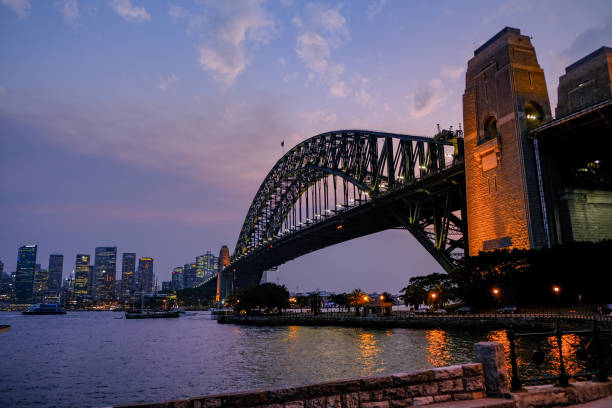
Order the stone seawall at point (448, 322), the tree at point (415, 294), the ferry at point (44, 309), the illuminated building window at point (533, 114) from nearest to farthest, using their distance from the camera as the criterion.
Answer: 1. the stone seawall at point (448, 322)
2. the illuminated building window at point (533, 114)
3. the tree at point (415, 294)
4. the ferry at point (44, 309)

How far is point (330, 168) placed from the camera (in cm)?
8600

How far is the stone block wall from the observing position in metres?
6.21

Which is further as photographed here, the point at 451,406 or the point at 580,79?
the point at 580,79

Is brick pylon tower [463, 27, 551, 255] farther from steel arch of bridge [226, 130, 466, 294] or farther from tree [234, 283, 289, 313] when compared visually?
tree [234, 283, 289, 313]

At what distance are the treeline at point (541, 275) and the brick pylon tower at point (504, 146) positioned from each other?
8.65ft

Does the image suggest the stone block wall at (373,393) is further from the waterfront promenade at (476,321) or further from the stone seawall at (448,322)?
the waterfront promenade at (476,321)

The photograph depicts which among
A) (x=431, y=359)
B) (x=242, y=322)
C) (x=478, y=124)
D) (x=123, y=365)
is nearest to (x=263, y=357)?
(x=123, y=365)

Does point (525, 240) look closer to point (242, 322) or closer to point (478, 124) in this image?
point (478, 124)

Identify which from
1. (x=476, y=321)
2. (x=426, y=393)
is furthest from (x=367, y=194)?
(x=426, y=393)

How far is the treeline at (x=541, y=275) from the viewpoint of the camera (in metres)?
35.2

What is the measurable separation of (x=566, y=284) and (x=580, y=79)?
24.3m

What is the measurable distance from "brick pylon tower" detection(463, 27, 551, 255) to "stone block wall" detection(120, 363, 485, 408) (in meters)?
35.3

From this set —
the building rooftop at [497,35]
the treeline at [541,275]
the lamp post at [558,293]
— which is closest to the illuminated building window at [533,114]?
the building rooftop at [497,35]

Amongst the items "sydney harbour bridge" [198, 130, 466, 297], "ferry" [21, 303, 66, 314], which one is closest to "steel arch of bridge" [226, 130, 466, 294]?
"sydney harbour bridge" [198, 130, 466, 297]
